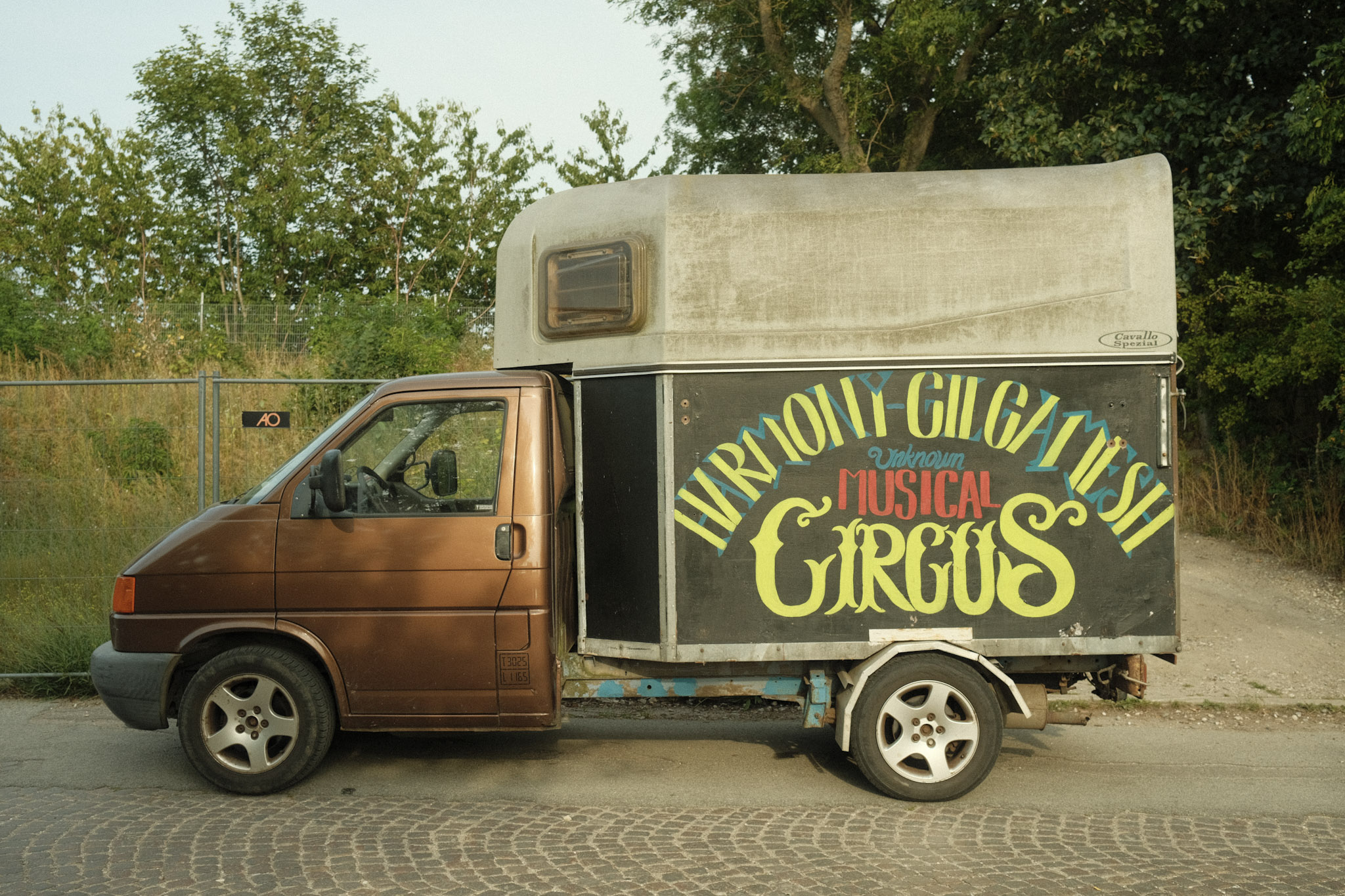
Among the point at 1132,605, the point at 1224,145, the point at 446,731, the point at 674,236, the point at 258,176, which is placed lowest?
the point at 446,731

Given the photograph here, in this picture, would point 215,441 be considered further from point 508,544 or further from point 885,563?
point 885,563

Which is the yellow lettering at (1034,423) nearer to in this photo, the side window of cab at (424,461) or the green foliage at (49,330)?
the side window of cab at (424,461)

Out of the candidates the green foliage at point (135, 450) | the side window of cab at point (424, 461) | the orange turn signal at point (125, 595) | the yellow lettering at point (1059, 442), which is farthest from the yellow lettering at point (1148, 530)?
the green foliage at point (135, 450)

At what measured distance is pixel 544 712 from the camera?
5512mm

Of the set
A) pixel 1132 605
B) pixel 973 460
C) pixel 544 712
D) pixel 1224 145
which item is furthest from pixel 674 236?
pixel 1224 145

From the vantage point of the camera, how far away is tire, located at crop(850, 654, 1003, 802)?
5492 mm

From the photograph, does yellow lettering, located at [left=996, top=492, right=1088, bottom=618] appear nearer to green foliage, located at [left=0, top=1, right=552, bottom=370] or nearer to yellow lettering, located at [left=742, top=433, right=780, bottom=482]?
yellow lettering, located at [left=742, top=433, right=780, bottom=482]

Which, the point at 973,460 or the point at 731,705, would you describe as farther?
the point at 731,705

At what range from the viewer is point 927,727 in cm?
557

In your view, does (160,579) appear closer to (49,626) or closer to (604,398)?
(604,398)

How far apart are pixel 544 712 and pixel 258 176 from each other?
22.0 metres

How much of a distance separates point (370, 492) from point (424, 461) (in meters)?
0.32

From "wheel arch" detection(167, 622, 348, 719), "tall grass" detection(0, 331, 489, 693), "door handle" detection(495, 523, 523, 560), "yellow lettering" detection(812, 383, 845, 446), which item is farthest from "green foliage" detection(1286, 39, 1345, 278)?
"wheel arch" detection(167, 622, 348, 719)

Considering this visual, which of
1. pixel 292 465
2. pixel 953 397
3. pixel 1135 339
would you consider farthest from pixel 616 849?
pixel 1135 339
